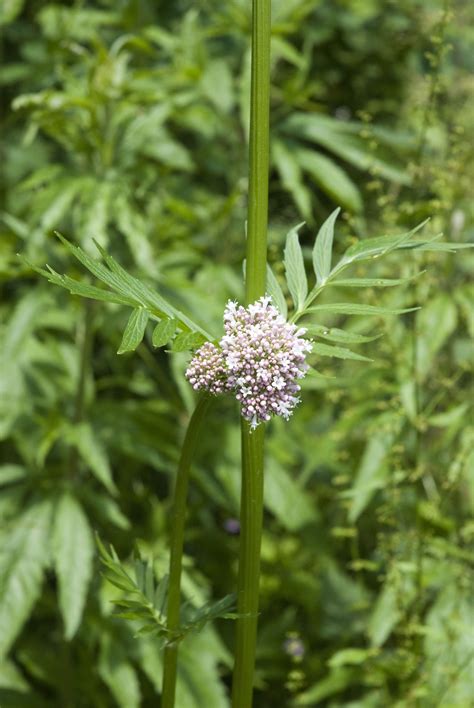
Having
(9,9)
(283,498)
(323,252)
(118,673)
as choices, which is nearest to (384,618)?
(283,498)

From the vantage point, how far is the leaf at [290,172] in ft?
9.27

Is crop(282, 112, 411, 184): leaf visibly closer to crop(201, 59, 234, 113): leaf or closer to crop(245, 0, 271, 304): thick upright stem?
crop(201, 59, 234, 113): leaf

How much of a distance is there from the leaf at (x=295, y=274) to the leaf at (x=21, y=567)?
1.45 metres

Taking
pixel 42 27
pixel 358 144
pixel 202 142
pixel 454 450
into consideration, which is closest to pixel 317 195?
pixel 202 142

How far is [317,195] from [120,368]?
1.50 m

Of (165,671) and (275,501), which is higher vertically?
(275,501)

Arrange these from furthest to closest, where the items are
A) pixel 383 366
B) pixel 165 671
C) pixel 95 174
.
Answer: pixel 95 174, pixel 383 366, pixel 165 671

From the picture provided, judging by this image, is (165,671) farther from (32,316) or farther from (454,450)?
(454,450)

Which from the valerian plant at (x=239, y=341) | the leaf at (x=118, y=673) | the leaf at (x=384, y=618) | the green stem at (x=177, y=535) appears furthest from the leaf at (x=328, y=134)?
the green stem at (x=177, y=535)

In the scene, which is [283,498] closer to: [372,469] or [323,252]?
[372,469]

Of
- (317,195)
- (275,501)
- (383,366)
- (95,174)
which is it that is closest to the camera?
(383,366)

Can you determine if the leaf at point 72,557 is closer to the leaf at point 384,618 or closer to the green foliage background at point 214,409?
the green foliage background at point 214,409

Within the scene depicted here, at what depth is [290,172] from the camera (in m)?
2.89

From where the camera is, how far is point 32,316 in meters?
2.59
